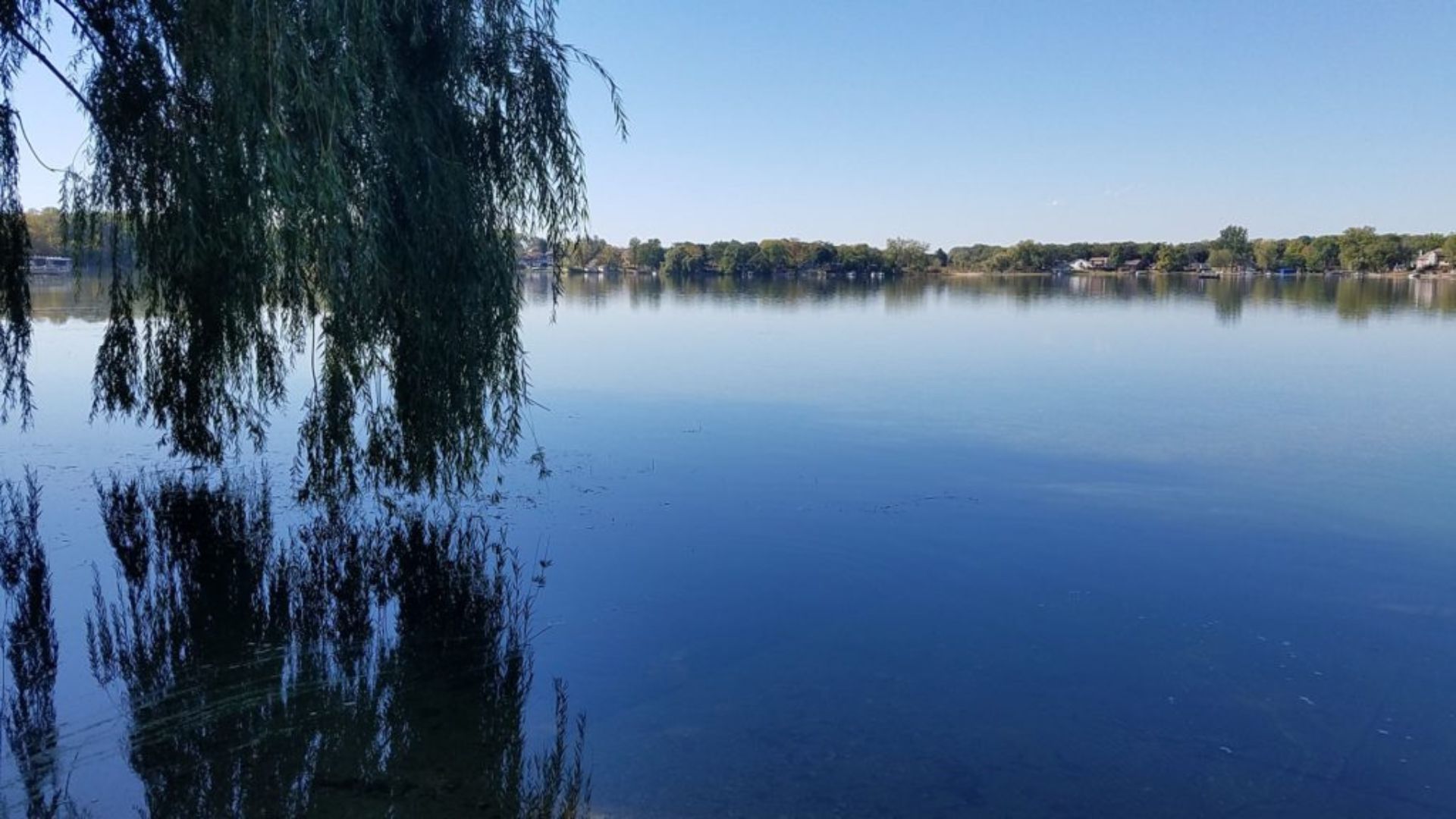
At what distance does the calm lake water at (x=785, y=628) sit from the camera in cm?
462

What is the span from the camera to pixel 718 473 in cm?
1103

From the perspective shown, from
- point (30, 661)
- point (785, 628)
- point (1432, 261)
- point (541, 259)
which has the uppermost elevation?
point (1432, 261)

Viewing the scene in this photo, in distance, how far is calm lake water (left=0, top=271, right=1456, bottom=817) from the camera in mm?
4617

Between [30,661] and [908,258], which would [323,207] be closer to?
[30,661]

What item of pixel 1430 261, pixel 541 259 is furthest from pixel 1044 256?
pixel 541 259

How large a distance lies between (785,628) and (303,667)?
331 centimetres

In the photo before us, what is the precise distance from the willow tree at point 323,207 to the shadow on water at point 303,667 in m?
0.83

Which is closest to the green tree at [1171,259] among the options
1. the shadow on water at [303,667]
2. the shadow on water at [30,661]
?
the shadow on water at [303,667]

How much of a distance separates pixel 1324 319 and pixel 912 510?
3549 centimetres

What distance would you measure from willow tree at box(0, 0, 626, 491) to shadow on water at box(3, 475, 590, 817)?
0.83 metres

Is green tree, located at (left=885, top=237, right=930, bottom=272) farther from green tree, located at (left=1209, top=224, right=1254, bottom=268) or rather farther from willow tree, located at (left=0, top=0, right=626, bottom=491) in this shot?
willow tree, located at (left=0, top=0, right=626, bottom=491)

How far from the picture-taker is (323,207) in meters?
5.14

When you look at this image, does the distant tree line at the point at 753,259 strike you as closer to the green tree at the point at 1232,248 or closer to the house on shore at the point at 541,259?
the green tree at the point at 1232,248

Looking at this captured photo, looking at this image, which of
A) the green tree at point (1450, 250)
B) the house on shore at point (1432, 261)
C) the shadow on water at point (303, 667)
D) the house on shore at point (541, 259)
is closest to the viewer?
the shadow on water at point (303, 667)
